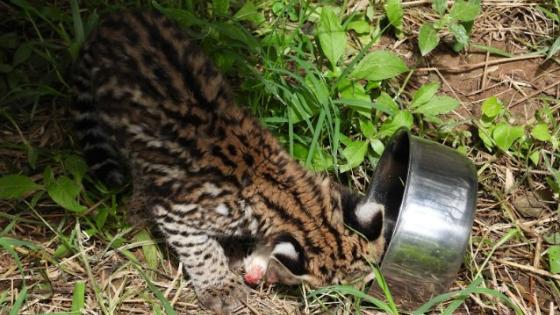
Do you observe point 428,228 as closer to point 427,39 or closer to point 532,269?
point 532,269

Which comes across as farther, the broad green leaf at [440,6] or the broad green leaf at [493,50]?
the broad green leaf at [493,50]

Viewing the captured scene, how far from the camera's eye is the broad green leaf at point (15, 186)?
→ 5.14 meters

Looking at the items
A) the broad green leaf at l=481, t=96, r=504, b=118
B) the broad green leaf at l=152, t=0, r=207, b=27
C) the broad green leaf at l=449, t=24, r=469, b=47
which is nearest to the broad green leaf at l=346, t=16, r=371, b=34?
the broad green leaf at l=449, t=24, r=469, b=47

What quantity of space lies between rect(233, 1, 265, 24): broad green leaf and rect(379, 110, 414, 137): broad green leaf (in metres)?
1.29

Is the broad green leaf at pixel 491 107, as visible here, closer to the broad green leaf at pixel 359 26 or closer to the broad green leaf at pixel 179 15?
the broad green leaf at pixel 359 26

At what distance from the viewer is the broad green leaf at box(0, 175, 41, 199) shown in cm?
514

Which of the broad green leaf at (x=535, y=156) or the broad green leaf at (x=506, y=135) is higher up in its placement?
the broad green leaf at (x=506, y=135)

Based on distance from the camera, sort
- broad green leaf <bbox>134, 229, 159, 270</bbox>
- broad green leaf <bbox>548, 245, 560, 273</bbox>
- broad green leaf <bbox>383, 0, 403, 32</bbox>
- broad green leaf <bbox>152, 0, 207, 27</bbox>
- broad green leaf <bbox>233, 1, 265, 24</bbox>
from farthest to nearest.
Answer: broad green leaf <bbox>383, 0, 403, 32</bbox> → broad green leaf <bbox>233, 1, 265, 24</bbox> → broad green leaf <bbox>152, 0, 207, 27</bbox> → broad green leaf <bbox>548, 245, 560, 273</bbox> → broad green leaf <bbox>134, 229, 159, 270</bbox>

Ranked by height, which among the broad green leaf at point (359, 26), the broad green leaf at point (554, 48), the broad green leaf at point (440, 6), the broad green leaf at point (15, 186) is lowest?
the broad green leaf at point (15, 186)

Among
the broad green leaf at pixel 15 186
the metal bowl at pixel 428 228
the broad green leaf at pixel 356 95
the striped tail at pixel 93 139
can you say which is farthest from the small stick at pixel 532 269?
the broad green leaf at pixel 15 186

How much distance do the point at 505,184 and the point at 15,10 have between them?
4125 mm

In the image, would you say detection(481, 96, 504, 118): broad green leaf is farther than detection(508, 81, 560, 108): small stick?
No

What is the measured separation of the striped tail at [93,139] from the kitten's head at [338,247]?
4.48 ft

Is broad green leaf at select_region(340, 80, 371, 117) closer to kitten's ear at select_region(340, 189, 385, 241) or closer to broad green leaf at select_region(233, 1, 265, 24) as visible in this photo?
broad green leaf at select_region(233, 1, 265, 24)
